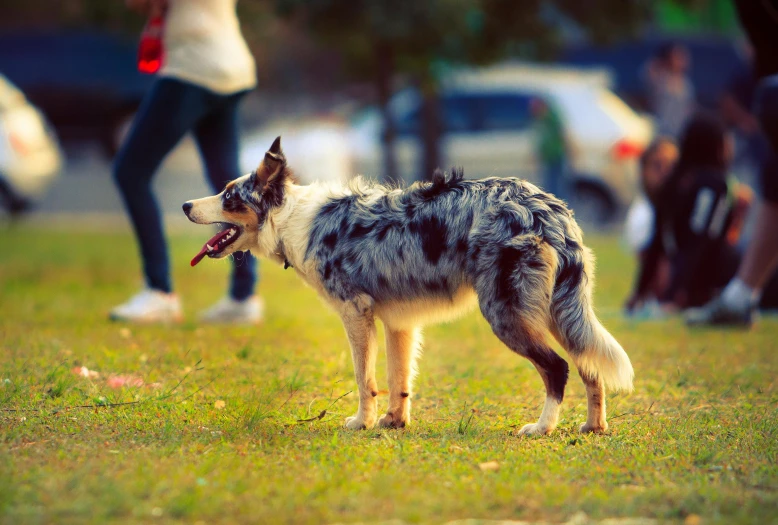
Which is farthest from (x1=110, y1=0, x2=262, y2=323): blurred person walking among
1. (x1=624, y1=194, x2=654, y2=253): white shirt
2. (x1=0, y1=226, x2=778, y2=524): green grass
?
(x1=624, y1=194, x2=654, y2=253): white shirt

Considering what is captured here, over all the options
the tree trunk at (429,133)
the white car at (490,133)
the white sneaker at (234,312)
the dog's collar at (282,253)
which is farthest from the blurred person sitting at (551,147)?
the dog's collar at (282,253)

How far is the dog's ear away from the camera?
16.7 feet

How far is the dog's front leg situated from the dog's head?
0.72 m

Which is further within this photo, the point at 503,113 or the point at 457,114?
the point at 457,114

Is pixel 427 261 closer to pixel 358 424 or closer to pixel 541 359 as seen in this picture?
pixel 541 359

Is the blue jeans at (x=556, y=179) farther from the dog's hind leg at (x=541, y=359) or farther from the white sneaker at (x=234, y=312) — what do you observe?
the dog's hind leg at (x=541, y=359)

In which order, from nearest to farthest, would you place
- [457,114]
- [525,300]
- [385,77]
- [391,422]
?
[525,300]
[391,422]
[385,77]
[457,114]

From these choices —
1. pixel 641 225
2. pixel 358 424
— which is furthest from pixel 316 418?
pixel 641 225

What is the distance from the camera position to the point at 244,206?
5.22 meters

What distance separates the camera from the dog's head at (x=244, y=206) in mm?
5148

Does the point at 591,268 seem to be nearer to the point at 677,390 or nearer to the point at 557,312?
the point at 557,312

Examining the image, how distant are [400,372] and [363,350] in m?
0.24

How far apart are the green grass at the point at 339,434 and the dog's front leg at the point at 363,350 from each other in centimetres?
13

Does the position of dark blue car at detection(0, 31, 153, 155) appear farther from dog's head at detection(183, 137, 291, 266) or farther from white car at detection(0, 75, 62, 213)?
dog's head at detection(183, 137, 291, 266)
